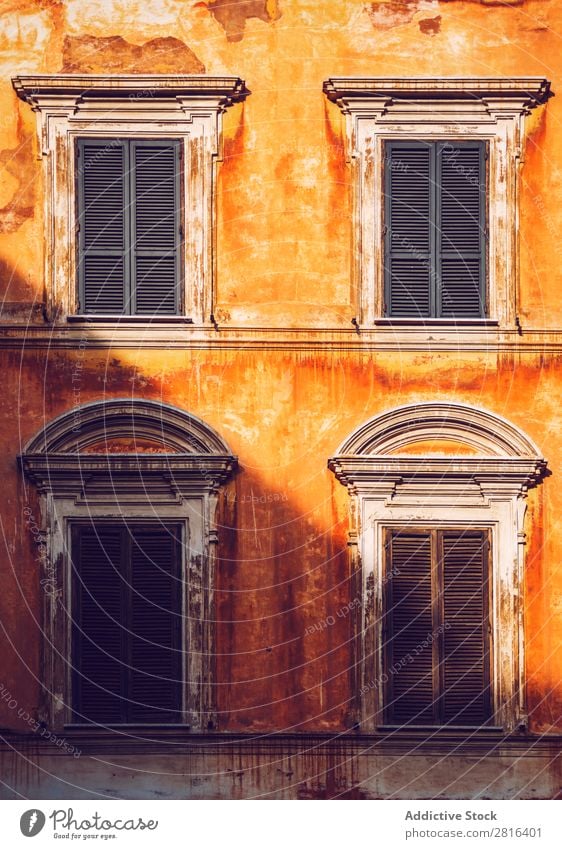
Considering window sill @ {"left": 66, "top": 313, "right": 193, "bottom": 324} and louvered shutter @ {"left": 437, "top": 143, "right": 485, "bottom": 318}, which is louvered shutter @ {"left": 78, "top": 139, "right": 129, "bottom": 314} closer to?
window sill @ {"left": 66, "top": 313, "right": 193, "bottom": 324}

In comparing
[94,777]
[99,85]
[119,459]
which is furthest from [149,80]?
[94,777]

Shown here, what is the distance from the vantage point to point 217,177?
21844 millimetres

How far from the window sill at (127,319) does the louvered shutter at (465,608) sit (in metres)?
3.20

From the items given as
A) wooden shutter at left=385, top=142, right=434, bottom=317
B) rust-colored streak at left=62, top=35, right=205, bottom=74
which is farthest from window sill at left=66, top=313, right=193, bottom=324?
rust-colored streak at left=62, top=35, right=205, bottom=74

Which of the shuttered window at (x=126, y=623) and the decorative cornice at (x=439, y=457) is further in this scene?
the decorative cornice at (x=439, y=457)

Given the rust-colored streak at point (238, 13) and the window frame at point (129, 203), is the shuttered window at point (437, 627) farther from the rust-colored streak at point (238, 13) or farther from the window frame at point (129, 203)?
the rust-colored streak at point (238, 13)

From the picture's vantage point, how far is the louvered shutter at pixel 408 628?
70.3 feet

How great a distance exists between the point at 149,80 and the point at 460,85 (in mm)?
2943

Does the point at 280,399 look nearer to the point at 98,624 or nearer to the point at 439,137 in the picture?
the point at 98,624

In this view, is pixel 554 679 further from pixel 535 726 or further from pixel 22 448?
pixel 22 448

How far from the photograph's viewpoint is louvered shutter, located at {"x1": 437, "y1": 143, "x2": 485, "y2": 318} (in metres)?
21.9
